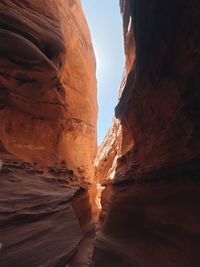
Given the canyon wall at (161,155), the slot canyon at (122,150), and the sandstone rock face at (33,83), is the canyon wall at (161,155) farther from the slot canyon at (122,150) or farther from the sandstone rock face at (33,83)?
the sandstone rock face at (33,83)

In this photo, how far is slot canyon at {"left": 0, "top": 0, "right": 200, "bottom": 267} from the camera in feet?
9.43

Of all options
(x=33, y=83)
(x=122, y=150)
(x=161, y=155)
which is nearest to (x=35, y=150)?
(x=33, y=83)

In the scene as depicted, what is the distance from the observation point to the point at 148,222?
139 inches

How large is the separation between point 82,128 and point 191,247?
25.4ft

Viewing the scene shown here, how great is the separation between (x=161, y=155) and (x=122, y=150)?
2.88 m

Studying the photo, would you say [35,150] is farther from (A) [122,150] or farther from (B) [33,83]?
(A) [122,150]

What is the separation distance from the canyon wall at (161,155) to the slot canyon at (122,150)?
0.02 metres

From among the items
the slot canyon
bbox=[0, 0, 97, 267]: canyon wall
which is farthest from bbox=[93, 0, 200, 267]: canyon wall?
bbox=[0, 0, 97, 267]: canyon wall

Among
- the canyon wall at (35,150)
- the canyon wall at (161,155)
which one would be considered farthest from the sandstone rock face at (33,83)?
the canyon wall at (161,155)

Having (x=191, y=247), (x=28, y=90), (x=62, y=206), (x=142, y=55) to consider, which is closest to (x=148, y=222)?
(x=191, y=247)

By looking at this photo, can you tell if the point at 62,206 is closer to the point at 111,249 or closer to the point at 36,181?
the point at 36,181

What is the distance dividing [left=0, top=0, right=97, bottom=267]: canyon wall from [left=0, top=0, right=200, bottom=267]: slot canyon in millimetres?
22

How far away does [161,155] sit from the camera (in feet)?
11.8

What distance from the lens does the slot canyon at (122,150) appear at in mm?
2875
